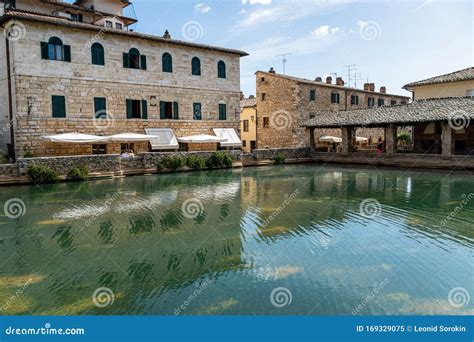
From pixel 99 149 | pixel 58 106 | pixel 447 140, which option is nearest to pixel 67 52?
pixel 58 106

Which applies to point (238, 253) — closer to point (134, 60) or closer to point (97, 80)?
point (97, 80)

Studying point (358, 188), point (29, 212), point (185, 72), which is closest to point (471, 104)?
point (358, 188)

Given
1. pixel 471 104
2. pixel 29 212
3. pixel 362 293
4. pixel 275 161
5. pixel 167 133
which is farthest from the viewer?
pixel 275 161

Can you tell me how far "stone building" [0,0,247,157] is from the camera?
21031mm

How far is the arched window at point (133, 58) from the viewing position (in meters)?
25.0

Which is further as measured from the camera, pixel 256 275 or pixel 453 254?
pixel 453 254

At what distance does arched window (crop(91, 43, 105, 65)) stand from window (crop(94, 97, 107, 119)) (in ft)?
7.43

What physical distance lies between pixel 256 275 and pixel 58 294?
130 inches

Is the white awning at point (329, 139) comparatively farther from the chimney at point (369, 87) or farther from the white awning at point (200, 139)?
the white awning at point (200, 139)

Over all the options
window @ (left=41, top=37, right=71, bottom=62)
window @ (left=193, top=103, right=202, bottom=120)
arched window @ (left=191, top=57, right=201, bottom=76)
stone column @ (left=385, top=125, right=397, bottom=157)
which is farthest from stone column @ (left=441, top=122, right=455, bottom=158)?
window @ (left=41, top=37, right=71, bottom=62)

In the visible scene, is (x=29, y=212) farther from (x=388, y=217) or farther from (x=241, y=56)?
(x=241, y=56)

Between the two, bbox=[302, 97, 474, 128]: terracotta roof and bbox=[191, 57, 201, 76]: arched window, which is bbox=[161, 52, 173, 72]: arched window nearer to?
bbox=[191, 57, 201, 76]: arched window

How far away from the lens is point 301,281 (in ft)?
21.4

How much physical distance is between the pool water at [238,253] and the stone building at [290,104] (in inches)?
798
